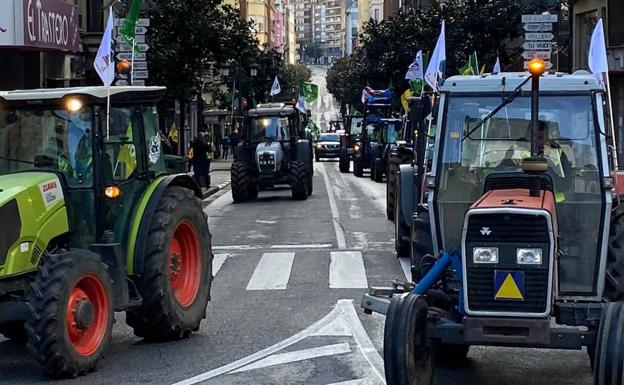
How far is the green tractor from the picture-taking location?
8.34m

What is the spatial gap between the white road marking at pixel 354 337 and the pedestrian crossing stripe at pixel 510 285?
5.72 ft

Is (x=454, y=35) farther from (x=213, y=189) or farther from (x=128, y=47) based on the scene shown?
(x=128, y=47)

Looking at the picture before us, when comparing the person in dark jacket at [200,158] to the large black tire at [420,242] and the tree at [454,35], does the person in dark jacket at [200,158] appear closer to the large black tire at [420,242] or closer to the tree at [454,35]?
the tree at [454,35]

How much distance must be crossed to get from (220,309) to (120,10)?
15.7 metres

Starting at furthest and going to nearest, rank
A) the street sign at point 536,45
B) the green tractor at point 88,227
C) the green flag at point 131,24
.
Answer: the street sign at point 536,45
the green flag at point 131,24
the green tractor at point 88,227

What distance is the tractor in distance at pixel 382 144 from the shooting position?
3900cm

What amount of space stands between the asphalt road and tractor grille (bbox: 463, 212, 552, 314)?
1676 millimetres

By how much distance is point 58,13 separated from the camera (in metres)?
24.0

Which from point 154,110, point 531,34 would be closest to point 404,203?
point 154,110

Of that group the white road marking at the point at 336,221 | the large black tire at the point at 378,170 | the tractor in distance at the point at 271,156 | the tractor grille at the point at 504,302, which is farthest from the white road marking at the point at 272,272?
the large black tire at the point at 378,170

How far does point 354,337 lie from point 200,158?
23.5m

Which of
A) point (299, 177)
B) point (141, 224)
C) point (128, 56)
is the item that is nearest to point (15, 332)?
point (141, 224)

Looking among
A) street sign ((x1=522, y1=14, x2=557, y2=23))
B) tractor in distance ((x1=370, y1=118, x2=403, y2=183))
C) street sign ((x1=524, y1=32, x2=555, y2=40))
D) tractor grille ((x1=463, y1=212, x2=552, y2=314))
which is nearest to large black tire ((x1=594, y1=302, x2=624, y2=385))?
tractor grille ((x1=463, y1=212, x2=552, y2=314))

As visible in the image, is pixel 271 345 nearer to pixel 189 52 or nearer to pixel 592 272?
pixel 592 272
